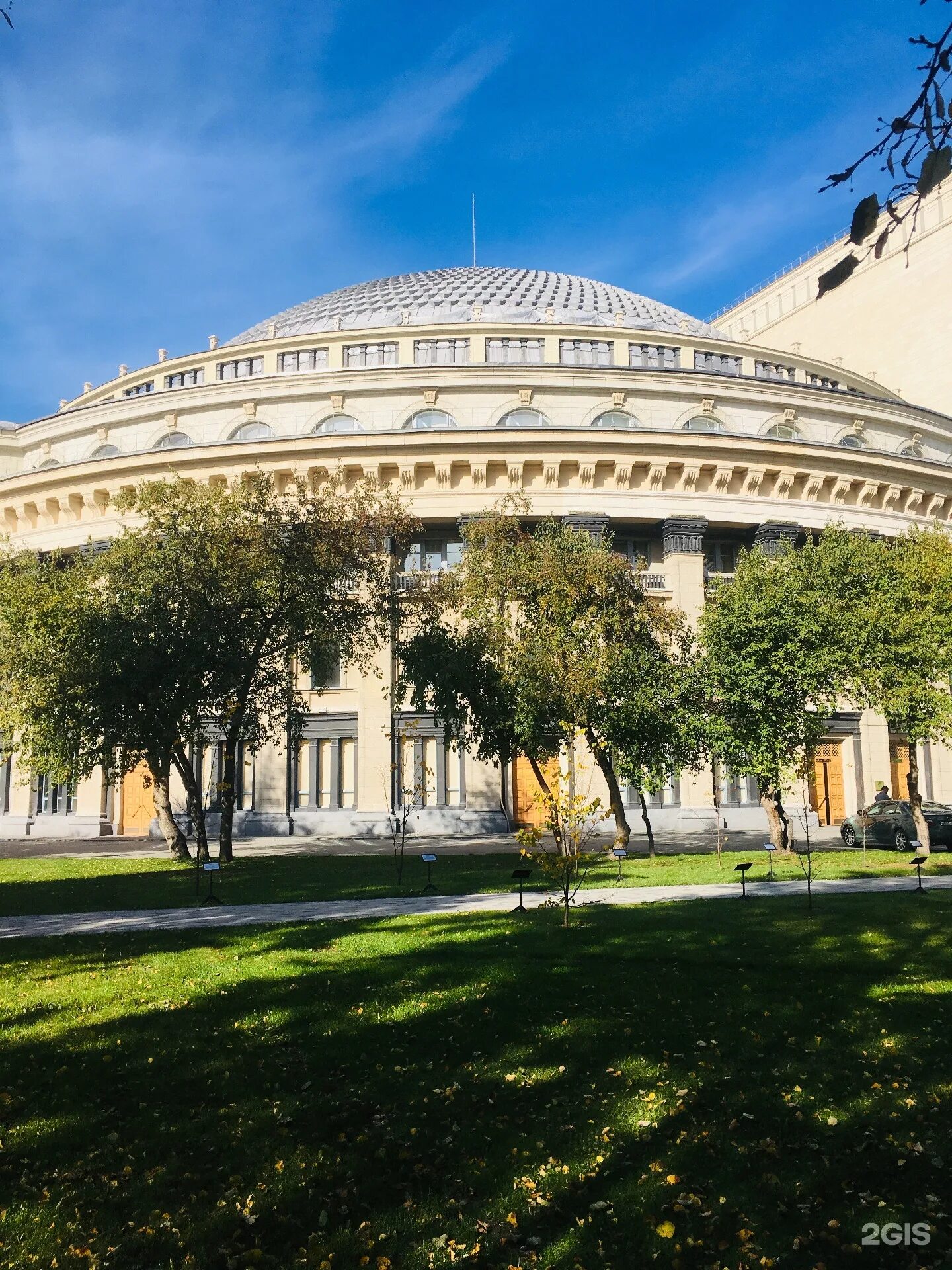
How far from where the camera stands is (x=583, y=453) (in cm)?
3903

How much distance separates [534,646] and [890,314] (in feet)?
155

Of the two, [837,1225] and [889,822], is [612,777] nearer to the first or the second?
[889,822]

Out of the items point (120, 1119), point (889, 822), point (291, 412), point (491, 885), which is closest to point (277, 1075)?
point (120, 1119)

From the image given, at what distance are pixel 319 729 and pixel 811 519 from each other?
77.8 feet

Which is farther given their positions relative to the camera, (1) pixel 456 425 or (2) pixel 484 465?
(1) pixel 456 425

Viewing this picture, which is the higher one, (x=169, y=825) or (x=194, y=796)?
(x=194, y=796)

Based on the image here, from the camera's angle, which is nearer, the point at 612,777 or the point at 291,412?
the point at 612,777

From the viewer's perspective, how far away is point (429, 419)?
41.2m

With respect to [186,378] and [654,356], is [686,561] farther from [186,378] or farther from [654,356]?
[186,378]

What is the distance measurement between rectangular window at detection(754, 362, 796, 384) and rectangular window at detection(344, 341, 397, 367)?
18.7m

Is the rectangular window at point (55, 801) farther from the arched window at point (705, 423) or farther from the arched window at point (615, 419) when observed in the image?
the arched window at point (705, 423)

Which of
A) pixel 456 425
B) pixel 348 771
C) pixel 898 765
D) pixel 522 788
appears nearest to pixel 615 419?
pixel 456 425

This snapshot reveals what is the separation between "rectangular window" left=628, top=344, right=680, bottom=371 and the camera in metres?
45.2

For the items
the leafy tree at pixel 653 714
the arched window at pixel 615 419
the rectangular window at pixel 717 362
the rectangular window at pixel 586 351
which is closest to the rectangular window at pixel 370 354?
the rectangular window at pixel 586 351
